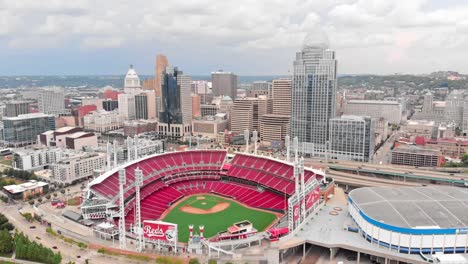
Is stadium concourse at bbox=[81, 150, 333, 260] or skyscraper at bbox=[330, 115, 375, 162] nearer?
stadium concourse at bbox=[81, 150, 333, 260]

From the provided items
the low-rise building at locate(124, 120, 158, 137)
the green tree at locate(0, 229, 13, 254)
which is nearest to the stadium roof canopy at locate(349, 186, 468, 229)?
the green tree at locate(0, 229, 13, 254)

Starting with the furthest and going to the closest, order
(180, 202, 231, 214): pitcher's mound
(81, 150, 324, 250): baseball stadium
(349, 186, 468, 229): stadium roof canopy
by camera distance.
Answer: (180, 202, 231, 214): pitcher's mound → (81, 150, 324, 250): baseball stadium → (349, 186, 468, 229): stadium roof canopy

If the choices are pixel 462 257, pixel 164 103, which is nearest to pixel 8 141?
pixel 164 103

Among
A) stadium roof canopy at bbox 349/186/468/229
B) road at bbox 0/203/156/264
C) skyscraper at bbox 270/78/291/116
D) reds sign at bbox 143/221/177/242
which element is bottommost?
road at bbox 0/203/156/264

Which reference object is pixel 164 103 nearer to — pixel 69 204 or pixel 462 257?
pixel 69 204

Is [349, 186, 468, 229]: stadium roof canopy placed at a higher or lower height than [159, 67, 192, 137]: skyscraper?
lower

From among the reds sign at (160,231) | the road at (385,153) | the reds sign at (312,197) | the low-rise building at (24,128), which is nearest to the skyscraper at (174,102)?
the low-rise building at (24,128)

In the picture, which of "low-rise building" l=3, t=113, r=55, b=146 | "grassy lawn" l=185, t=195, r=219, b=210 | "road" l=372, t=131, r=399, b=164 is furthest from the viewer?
"low-rise building" l=3, t=113, r=55, b=146

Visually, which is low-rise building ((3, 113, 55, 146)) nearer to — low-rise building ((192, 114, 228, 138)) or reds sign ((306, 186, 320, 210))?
low-rise building ((192, 114, 228, 138))
